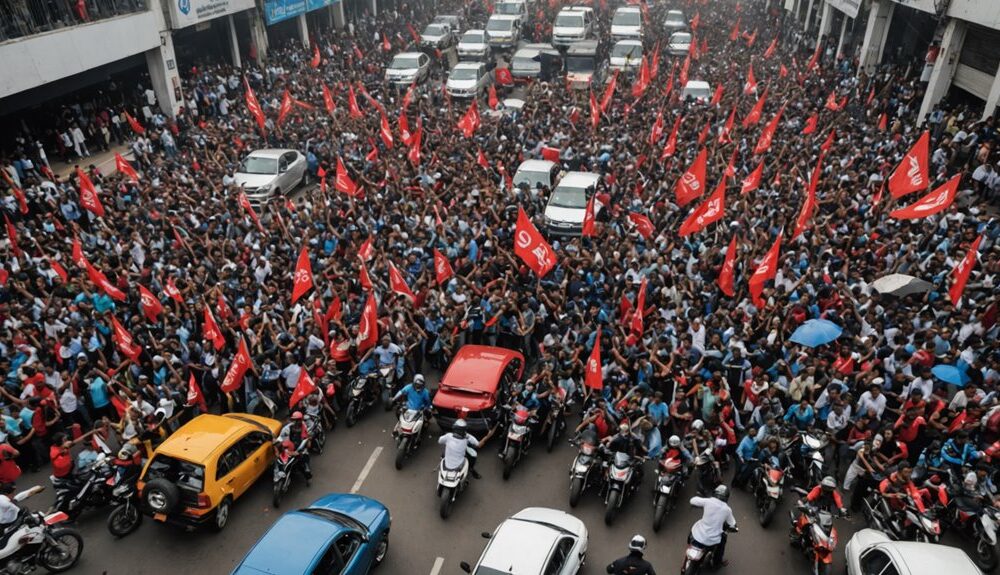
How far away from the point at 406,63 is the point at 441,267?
20.1 m

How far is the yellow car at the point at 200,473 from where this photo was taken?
8719mm

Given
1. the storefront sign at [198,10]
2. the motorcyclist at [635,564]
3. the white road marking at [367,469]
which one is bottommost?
the white road marking at [367,469]

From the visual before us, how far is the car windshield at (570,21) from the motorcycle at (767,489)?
29.7 m

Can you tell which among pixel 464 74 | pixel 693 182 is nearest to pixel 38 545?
pixel 693 182

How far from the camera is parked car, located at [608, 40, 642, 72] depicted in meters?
29.8

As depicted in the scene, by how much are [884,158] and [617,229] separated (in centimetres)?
728

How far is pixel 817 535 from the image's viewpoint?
8062mm

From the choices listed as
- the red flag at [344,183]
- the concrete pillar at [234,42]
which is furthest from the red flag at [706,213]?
the concrete pillar at [234,42]

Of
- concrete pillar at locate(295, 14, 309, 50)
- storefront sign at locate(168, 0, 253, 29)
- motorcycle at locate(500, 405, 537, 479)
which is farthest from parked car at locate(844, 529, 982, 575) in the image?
concrete pillar at locate(295, 14, 309, 50)

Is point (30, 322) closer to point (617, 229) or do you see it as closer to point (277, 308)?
point (277, 308)

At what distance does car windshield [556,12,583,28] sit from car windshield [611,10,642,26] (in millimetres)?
2411

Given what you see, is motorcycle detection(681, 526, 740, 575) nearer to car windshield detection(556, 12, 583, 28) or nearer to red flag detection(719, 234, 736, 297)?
red flag detection(719, 234, 736, 297)

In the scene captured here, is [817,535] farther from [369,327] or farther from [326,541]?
[369,327]

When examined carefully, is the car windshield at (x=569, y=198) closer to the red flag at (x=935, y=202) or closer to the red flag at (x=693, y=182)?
the red flag at (x=693, y=182)
